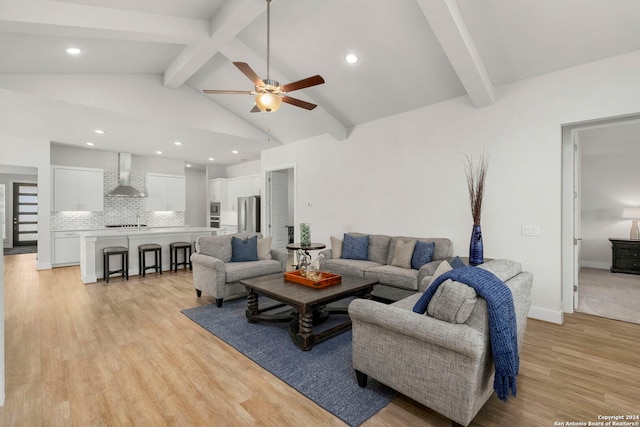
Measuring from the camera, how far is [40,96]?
4.52 metres

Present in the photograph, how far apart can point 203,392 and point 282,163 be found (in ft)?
18.3

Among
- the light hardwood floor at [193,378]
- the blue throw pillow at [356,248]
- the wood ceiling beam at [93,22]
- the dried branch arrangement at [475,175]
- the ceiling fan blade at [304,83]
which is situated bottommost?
the light hardwood floor at [193,378]

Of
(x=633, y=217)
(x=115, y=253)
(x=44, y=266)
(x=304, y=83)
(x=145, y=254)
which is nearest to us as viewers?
(x=304, y=83)

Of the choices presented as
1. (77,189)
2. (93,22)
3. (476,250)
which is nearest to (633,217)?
(476,250)

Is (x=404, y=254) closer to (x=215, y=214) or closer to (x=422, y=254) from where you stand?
(x=422, y=254)

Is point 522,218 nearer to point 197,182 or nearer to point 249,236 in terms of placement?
point 249,236

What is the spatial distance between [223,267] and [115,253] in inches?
108

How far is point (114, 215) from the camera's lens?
320 inches

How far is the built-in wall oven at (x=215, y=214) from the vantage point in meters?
9.57

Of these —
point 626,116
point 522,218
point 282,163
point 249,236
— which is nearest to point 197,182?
point 282,163

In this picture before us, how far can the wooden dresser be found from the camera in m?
5.81

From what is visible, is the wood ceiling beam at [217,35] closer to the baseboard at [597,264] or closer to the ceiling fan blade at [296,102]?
the ceiling fan blade at [296,102]

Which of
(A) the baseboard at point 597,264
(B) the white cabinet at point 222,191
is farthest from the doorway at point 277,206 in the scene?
(A) the baseboard at point 597,264

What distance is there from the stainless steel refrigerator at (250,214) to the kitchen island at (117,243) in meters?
1.73
